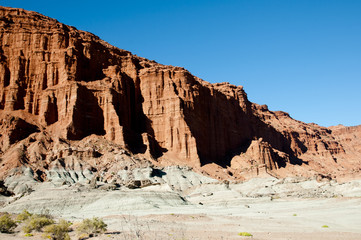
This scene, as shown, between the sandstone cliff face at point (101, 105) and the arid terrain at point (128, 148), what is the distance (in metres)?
0.31

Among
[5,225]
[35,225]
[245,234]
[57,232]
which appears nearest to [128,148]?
[35,225]

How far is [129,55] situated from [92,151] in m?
47.7

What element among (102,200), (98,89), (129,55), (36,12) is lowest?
(102,200)

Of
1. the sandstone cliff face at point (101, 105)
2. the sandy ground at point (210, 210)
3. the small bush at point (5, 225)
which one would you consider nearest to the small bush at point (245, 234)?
the sandy ground at point (210, 210)

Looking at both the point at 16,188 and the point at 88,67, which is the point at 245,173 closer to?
the point at 88,67

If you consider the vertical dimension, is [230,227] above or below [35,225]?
below

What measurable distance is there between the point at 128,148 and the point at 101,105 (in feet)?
49.0

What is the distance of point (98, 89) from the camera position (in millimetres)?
97125

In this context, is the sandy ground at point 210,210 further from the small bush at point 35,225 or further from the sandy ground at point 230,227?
the small bush at point 35,225

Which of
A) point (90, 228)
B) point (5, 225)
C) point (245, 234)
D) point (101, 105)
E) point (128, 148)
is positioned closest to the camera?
point (245, 234)

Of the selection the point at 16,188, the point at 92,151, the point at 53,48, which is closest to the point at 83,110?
the point at 92,151

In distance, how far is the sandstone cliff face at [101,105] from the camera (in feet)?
285

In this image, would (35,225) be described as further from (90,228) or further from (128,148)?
(128,148)

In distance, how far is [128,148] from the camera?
88562 millimetres
